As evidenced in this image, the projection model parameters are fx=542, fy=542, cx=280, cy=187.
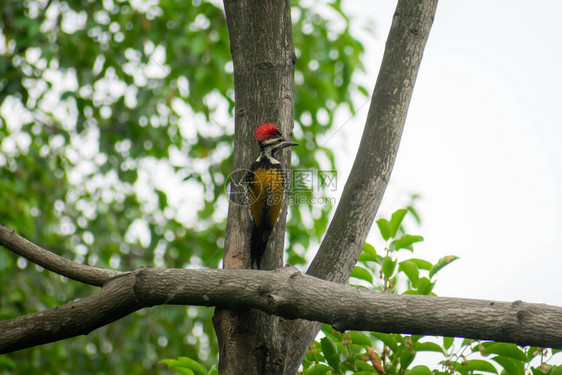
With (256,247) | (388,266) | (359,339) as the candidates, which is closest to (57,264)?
(256,247)

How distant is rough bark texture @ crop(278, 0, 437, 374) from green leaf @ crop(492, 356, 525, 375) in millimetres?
757

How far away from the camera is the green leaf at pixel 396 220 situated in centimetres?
269

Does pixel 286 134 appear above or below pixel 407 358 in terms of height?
above

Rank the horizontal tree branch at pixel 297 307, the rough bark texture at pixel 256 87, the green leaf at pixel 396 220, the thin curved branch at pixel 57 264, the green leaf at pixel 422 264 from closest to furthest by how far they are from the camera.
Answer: the horizontal tree branch at pixel 297 307 → the thin curved branch at pixel 57 264 → the green leaf at pixel 422 264 → the green leaf at pixel 396 220 → the rough bark texture at pixel 256 87

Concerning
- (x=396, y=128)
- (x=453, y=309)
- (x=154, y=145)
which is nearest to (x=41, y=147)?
(x=154, y=145)

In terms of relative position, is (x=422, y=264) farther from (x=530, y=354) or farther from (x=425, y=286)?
(x=530, y=354)

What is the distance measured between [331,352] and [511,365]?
0.73 meters

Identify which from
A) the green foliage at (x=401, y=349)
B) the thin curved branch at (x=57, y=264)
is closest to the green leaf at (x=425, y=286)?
the green foliage at (x=401, y=349)

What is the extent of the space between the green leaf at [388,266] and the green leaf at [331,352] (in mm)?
436

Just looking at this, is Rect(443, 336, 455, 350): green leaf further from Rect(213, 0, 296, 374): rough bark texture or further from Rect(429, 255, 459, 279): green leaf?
Rect(213, 0, 296, 374): rough bark texture

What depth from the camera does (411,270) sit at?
2.49 meters

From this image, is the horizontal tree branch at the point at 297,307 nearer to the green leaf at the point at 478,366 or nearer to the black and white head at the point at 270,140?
the green leaf at the point at 478,366

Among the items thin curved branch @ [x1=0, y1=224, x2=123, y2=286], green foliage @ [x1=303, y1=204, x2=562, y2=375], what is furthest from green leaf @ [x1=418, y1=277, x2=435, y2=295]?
thin curved branch @ [x1=0, y1=224, x2=123, y2=286]

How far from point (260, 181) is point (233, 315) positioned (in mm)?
1108
